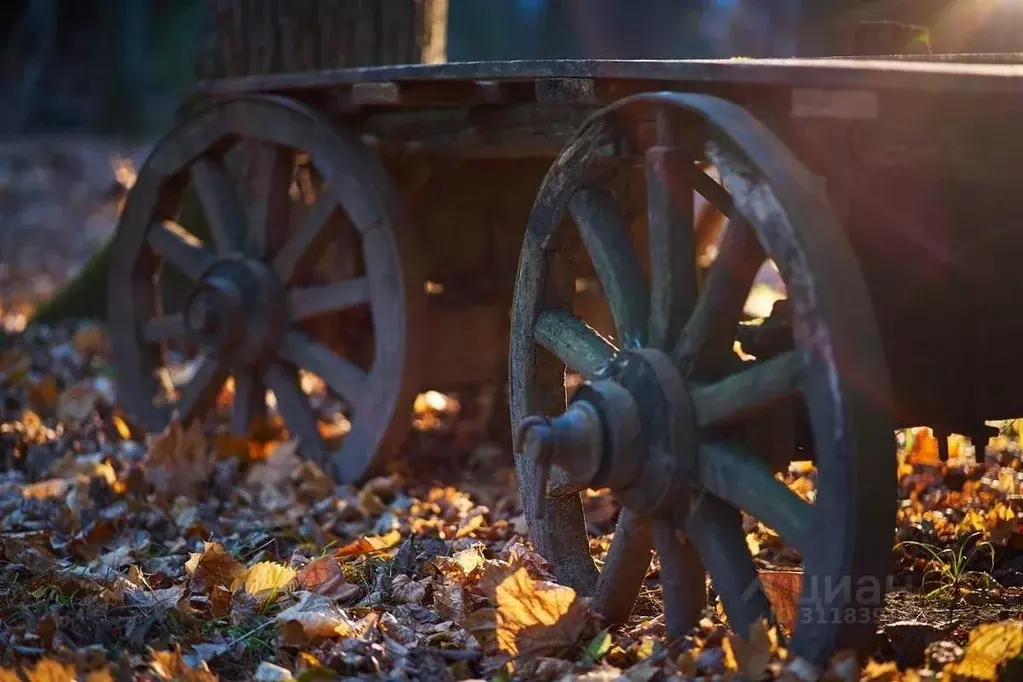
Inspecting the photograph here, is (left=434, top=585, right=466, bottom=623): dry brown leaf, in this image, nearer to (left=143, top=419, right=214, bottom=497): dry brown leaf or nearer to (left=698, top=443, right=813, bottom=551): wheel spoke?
(left=698, top=443, right=813, bottom=551): wheel spoke

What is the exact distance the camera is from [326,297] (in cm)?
462

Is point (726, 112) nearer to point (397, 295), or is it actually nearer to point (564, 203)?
point (564, 203)

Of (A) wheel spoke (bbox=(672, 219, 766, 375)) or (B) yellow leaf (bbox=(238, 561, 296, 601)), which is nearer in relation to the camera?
(A) wheel spoke (bbox=(672, 219, 766, 375))

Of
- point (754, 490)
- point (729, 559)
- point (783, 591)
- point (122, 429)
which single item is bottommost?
point (122, 429)

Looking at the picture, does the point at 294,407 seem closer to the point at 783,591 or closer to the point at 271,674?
the point at 271,674

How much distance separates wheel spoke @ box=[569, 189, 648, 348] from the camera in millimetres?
2867

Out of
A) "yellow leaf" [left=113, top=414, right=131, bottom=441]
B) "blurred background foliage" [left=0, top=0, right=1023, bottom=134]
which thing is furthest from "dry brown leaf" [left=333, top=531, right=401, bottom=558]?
"blurred background foliage" [left=0, top=0, right=1023, bottom=134]

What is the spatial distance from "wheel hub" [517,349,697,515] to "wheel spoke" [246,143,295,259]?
2361mm

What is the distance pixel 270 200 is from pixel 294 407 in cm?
76

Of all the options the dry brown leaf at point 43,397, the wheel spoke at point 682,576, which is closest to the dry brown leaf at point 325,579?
the wheel spoke at point 682,576

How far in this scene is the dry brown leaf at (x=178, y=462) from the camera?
171 inches

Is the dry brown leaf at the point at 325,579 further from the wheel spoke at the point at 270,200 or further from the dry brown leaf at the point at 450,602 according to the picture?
the wheel spoke at the point at 270,200

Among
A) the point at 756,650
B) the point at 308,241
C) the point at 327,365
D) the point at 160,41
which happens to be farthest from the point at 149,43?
the point at 756,650

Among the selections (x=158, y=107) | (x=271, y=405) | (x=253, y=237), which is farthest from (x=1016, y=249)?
(x=158, y=107)
